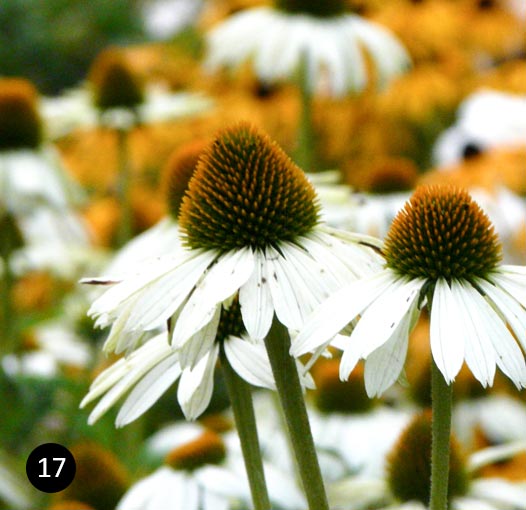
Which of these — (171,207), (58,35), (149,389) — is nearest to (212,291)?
(149,389)

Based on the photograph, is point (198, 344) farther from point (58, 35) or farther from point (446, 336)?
point (58, 35)

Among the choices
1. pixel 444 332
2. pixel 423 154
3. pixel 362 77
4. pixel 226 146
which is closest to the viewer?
pixel 444 332

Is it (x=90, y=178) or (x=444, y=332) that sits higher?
(x=90, y=178)

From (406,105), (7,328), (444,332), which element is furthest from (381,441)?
(406,105)

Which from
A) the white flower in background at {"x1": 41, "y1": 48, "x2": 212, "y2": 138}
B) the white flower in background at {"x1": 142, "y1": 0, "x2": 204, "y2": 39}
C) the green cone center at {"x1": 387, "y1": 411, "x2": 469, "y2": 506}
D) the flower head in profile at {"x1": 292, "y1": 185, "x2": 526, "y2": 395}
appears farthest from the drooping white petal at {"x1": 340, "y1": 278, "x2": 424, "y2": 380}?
the white flower in background at {"x1": 142, "y1": 0, "x2": 204, "y2": 39}

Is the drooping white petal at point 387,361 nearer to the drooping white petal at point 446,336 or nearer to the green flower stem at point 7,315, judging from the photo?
the drooping white petal at point 446,336

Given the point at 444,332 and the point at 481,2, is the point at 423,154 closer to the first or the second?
the point at 481,2
